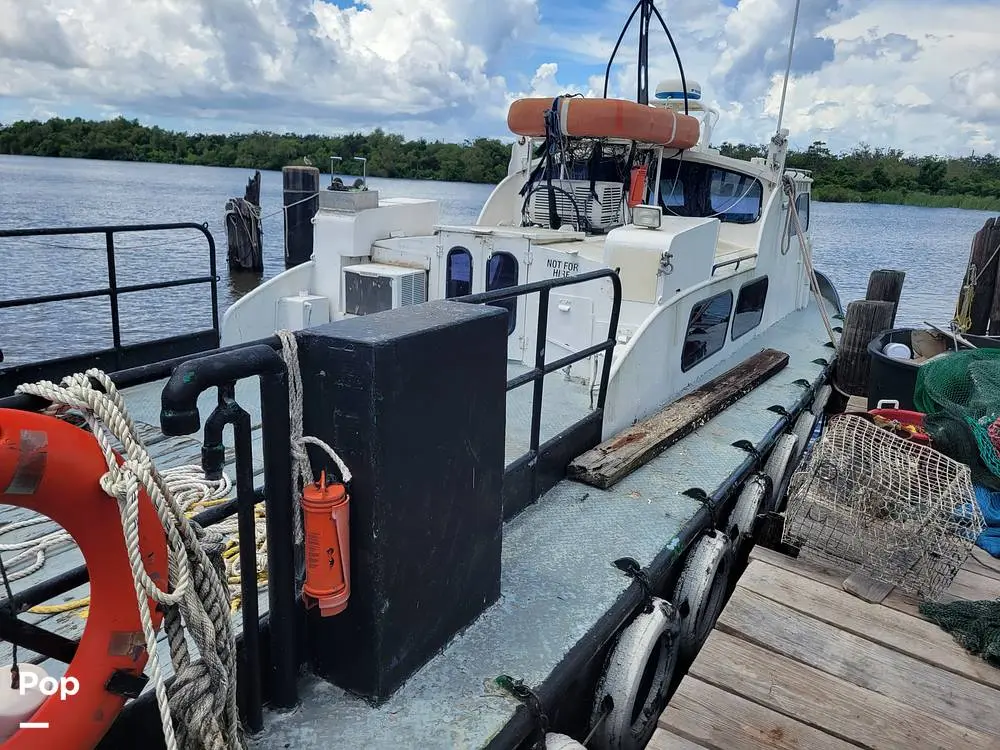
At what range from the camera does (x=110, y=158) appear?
3292 inches

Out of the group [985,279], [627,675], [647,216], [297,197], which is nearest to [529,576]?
[627,675]

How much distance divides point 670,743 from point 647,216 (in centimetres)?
359

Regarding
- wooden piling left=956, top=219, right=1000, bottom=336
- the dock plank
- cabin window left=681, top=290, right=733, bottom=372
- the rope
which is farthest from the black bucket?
the rope

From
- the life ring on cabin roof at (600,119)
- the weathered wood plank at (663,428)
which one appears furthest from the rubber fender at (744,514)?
the life ring on cabin roof at (600,119)

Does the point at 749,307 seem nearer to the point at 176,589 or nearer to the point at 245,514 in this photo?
the point at 245,514

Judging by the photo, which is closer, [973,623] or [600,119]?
[973,623]

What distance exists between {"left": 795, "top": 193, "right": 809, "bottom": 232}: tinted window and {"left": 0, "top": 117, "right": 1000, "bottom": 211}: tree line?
34.6 meters

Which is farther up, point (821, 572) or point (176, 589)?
point (176, 589)

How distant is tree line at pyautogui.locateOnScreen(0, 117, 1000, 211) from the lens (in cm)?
5078

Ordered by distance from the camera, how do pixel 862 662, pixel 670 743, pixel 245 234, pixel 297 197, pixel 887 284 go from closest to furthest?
pixel 670 743 < pixel 862 662 < pixel 887 284 < pixel 297 197 < pixel 245 234

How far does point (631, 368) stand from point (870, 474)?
4.94ft

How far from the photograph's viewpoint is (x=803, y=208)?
8.84 metres

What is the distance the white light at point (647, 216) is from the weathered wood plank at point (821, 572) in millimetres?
2376

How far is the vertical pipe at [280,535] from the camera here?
198 centimetres
